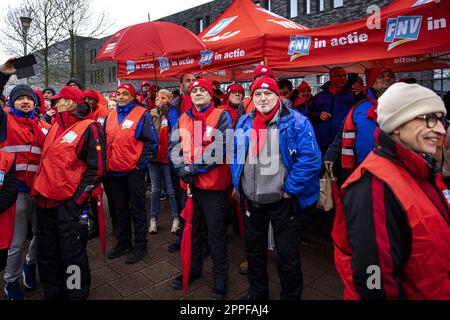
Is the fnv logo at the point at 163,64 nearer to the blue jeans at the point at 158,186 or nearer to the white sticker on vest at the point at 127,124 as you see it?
→ the blue jeans at the point at 158,186

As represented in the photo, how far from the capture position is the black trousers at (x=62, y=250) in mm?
2812

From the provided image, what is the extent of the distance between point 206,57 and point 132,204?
7.99 feet

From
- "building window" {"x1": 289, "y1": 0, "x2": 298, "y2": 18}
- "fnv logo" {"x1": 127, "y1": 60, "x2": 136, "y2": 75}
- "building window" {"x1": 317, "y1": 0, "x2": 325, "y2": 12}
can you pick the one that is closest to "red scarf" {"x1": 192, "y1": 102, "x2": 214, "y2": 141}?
"fnv logo" {"x1": 127, "y1": 60, "x2": 136, "y2": 75}

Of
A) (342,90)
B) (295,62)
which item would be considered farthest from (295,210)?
(342,90)

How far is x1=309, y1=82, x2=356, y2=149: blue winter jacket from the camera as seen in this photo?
14.9 ft

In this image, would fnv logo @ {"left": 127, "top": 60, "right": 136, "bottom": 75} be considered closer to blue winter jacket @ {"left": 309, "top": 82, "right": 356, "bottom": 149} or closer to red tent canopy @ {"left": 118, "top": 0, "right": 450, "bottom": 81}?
red tent canopy @ {"left": 118, "top": 0, "right": 450, "bottom": 81}

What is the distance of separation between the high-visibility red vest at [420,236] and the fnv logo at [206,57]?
3.75 meters

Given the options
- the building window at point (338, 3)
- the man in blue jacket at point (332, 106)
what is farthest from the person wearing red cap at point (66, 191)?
the building window at point (338, 3)

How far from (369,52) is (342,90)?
4.40 ft

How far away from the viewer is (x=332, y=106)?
4.66 metres

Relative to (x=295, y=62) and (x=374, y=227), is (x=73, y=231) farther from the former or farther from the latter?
(x=295, y=62)

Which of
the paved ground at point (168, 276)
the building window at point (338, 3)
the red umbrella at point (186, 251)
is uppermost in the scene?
the building window at point (338, 3)

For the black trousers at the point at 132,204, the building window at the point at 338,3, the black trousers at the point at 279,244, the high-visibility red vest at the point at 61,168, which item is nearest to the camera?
the black trousers at the point at 279,244

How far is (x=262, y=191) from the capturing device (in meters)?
2.60
